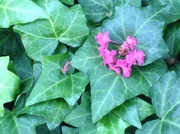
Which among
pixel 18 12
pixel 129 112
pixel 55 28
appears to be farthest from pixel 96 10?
pixel 129 112

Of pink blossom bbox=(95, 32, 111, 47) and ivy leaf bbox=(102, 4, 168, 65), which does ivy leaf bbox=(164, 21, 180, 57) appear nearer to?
ivy leaf bbox=(102, 4, 168, 65)

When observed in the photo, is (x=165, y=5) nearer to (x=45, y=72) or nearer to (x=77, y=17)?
(x=77, y=17)

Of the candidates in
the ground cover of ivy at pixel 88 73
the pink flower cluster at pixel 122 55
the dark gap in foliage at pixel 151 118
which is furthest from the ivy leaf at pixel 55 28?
the dark gap in foliage at pixel 151 118

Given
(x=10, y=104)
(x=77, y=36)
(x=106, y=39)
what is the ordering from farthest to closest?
1. (x=10, y=104)
2. (x=77, y=36)
3. (x=106, y=39)

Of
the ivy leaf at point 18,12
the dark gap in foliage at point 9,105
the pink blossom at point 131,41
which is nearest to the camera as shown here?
the pink blossom at point 131,41

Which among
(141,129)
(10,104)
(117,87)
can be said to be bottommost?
(10,104)

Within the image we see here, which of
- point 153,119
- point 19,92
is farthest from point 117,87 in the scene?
point 19,92

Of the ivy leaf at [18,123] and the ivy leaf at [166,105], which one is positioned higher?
the ivy leaf at [166,105]

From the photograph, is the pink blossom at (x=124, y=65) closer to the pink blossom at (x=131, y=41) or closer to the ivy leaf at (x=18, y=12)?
the pink blossom at (x=131, y=41)

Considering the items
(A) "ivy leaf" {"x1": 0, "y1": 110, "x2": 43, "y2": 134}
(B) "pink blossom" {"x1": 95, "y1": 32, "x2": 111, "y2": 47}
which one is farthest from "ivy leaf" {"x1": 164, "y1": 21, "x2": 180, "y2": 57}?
(A) "ivy leaf" {"x1": 0, "y1": 110, "x2": 43, "y2": 134}
